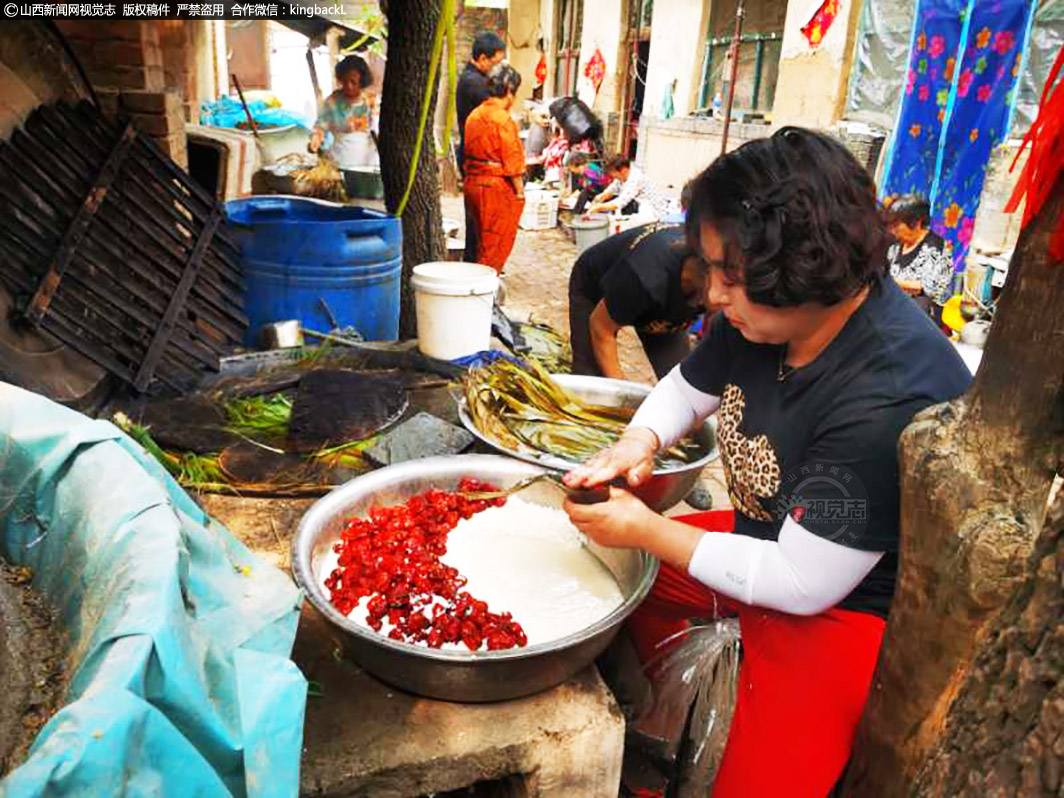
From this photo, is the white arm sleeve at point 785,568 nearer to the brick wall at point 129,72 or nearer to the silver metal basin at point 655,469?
the silver metal basin at point 655,469

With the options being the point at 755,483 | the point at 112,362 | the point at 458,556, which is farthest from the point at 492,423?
the point at 112,362

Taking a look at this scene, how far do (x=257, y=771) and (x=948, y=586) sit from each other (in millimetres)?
1029

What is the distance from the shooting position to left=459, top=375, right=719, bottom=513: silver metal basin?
2.37m

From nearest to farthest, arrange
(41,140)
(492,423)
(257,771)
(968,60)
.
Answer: (257,771) < (492,423) < (41,140) < (968,60)

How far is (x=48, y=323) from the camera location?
3166 millimetres

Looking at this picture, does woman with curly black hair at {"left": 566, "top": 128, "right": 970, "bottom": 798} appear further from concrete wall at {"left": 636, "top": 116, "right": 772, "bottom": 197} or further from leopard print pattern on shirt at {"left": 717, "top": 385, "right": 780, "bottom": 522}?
concrete wall at {"left": 636, "top": 116, "right": 772, "bottom": 197}

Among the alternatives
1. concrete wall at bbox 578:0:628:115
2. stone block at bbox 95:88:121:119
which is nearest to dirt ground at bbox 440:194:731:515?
stone block at bbox 95:88:121:119

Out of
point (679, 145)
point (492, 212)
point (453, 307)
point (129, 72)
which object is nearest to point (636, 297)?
point (453, 307)

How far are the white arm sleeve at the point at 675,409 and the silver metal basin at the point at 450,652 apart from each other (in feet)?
1.35

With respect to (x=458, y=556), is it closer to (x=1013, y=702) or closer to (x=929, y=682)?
(x=929, y=682)

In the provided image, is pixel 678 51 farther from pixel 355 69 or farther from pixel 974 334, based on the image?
pixel 974 334

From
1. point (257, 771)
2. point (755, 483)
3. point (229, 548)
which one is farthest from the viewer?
point (755, 483)

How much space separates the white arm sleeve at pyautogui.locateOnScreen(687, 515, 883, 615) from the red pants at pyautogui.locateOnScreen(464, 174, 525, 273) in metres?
5.60

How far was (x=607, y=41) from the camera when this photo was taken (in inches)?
577
